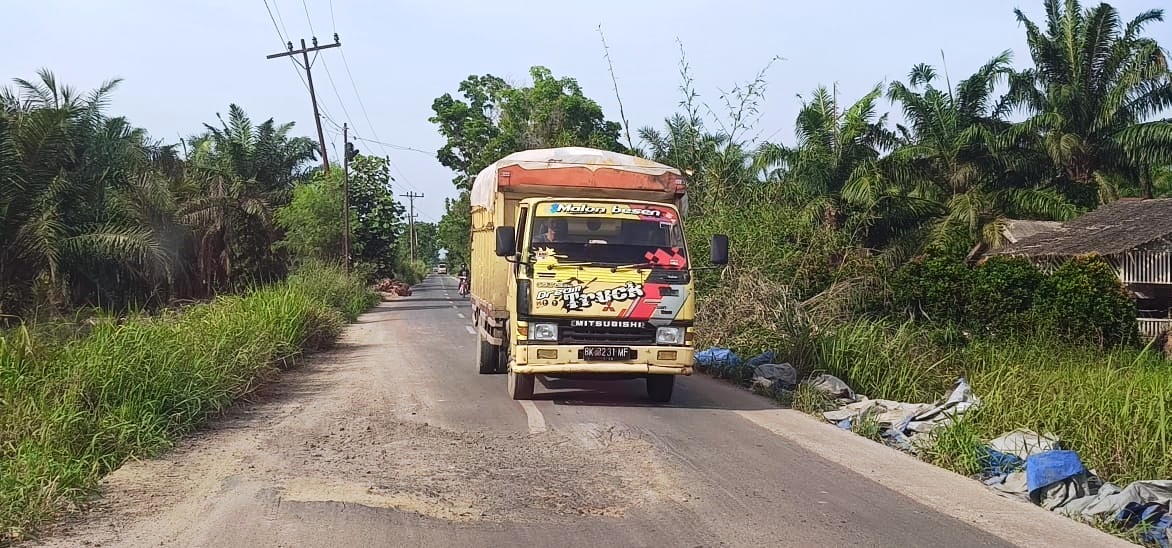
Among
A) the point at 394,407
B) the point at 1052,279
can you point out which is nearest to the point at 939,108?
the point at 1052,279

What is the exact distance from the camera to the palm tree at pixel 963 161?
102ft

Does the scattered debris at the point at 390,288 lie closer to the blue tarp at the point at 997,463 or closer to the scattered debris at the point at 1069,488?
the blue tarp at the point at 997,463

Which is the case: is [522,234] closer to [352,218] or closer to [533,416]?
[533,416]

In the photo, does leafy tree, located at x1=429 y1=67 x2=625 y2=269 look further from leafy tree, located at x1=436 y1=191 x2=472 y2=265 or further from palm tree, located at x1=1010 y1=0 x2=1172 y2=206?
palm tree, located at x1=1010 y1=0 x2=1172 y2=206

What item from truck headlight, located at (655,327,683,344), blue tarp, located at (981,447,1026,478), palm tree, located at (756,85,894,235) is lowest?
blue tarp, located at (981,447,1026,478)

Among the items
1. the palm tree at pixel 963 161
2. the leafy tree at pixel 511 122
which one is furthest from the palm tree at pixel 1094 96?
the leafy tree at pixel 511 122

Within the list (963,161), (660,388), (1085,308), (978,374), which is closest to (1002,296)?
(1085,308)

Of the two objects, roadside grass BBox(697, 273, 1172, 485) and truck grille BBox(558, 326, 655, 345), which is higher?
truck grille BBox(558, 326, 655, 345)

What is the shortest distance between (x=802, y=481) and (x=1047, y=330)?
1035 cm

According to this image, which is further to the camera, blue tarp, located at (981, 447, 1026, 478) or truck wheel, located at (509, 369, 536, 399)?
truck wheel, located at (509, 369, 536, 399)

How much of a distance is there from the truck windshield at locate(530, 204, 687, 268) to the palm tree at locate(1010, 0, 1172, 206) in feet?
82.0

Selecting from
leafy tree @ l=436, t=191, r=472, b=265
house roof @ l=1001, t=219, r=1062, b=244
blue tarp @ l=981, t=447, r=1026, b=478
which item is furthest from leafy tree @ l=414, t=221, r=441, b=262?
blue tarp @ l=981, t=447, r=1026, b=478

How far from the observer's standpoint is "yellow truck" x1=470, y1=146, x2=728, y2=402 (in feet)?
33.4

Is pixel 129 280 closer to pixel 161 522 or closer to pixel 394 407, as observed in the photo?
pixel 394 407
